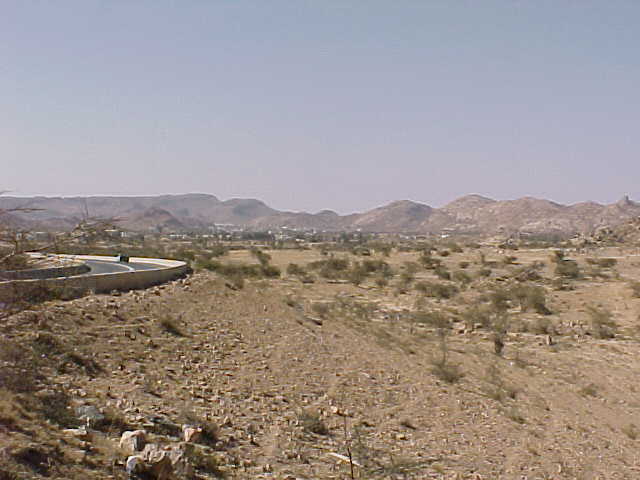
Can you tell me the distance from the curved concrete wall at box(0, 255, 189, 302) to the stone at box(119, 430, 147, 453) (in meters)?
3.20

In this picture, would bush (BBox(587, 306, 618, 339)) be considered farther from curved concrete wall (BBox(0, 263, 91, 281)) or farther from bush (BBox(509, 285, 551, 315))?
curved concrete wall (BBox(0, 263, 91, 281))

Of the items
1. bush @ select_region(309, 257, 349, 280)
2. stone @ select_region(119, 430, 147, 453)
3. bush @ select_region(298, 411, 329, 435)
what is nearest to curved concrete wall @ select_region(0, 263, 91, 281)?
stone @ select_region(119, 430, 147, 453)

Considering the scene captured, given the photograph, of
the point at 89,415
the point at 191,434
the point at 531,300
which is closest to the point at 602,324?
the point at 531,300

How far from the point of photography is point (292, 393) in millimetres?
17812

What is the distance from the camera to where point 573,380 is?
24.6 meters

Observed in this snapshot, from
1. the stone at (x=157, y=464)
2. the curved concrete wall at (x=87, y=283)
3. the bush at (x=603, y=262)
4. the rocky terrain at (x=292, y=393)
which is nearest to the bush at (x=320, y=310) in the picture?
the rocky terrain at (x=292, y=393)

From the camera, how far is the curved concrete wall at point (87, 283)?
12297mm

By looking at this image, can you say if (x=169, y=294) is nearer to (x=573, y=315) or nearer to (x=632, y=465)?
(x=632, y=465)

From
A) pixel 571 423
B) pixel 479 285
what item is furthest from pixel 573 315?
pixel 571 423

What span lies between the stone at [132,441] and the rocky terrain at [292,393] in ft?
0.09

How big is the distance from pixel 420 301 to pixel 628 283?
17.8m

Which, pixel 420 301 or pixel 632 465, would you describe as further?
pixel 420 301

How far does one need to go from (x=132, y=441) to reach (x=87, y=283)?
48.6 ft

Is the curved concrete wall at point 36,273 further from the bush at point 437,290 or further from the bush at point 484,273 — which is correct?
the bush at point 484,273
